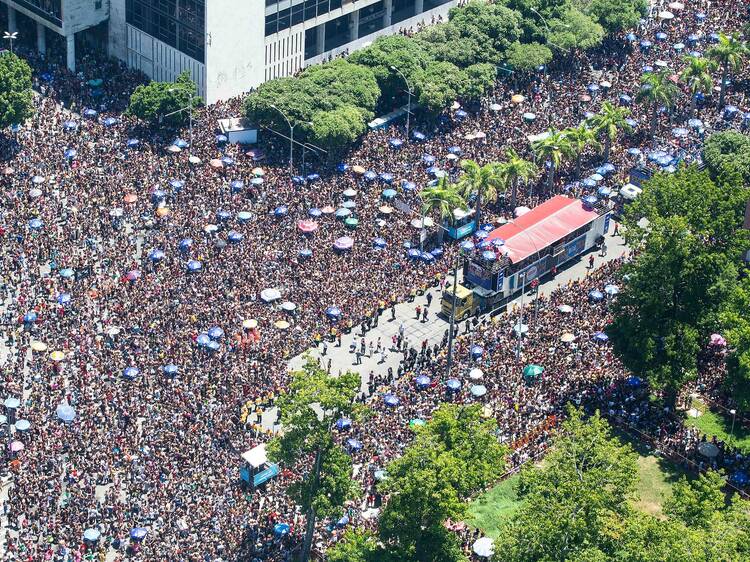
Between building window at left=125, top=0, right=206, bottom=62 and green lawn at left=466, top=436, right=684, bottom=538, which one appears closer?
green lawn at left=466, top=436, right=684, bottom=538

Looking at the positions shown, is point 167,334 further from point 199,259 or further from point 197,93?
point 197,93


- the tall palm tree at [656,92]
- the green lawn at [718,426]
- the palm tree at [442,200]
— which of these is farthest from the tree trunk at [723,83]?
the green lawn at [718,426]

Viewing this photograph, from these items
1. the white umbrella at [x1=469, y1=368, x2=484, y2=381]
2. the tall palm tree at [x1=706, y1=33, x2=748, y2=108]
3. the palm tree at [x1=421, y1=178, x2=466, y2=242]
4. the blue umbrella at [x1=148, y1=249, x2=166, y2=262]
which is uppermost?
the tall palm tree at [x1=706, y1=33, x2=748, y2=108]

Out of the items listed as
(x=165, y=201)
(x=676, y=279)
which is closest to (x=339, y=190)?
(x=165, y=201)

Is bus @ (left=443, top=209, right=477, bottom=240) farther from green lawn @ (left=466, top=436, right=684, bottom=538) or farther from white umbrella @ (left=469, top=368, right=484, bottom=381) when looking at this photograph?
green lawn @ (left=466, top=436, right=684, bottom=538)

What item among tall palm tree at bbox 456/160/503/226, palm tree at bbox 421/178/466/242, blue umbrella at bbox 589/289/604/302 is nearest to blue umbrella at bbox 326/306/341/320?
palm tree at bbox 421/178/466/242

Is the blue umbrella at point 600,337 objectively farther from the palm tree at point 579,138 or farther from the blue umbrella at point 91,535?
the blue umbrella at point 91,535
